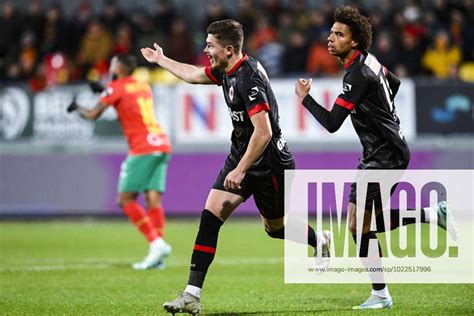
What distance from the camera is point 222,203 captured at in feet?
24.8

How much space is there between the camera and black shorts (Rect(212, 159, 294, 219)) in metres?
7.73

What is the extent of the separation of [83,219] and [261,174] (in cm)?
1127

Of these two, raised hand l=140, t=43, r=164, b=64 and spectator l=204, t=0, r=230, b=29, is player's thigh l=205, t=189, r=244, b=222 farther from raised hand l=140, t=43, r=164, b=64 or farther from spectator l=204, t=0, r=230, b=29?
spectator l=204, t=0, r=230, b=29

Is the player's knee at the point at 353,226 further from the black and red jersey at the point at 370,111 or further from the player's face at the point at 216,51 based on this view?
the player's face at the point at 216,51

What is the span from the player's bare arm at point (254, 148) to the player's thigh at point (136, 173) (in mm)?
4436

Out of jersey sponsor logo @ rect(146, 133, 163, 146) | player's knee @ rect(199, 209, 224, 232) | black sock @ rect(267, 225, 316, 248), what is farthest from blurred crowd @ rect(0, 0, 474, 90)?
player's knee @ rect(199, 209, 224, 232)

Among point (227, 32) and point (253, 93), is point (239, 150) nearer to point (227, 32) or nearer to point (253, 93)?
point (253, 93)

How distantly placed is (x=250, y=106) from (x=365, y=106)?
1.02 m

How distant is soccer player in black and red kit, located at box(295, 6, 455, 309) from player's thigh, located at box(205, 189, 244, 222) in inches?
36.8

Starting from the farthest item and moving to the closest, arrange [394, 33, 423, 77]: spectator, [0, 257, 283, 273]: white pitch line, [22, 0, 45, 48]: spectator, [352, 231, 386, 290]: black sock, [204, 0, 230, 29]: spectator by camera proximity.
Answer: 1. [22, 0, 45, 48]: spectator
2. [204, 0, 230, 29]: spectator
3. [394, 33, 423, 77]: spectator
4. [0, 257, 283, 273]: white pitch line
5. [352, 231, 386, 290]: black sock

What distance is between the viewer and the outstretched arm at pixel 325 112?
746 cm

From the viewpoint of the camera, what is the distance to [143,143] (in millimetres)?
11695

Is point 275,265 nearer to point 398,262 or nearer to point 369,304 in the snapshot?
point 398,262

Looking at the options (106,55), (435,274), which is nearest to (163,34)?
(106,55)
